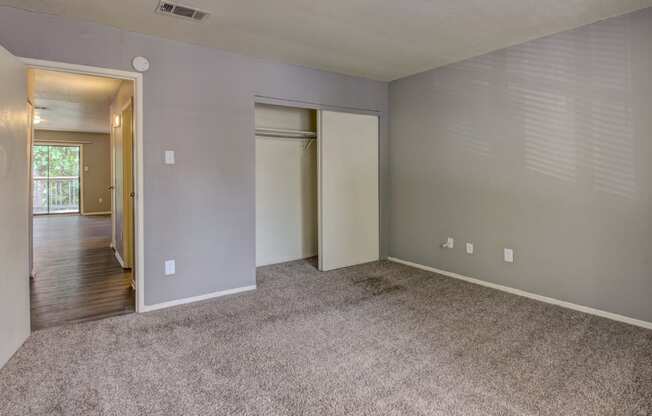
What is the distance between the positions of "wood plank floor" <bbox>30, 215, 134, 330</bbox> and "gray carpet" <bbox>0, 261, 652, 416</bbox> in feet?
1.15

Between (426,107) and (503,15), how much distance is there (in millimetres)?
1582

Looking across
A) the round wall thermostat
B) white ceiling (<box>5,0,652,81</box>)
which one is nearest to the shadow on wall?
white ceiling (<box>5,0,652,81</box>)

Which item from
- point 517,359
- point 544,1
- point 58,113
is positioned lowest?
point 517,359

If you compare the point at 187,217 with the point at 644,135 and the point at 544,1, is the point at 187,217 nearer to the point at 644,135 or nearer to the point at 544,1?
the point at 544,1

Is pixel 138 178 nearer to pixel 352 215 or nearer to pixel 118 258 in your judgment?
pixel 352 215

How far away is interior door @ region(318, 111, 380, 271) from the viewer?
4383 mm

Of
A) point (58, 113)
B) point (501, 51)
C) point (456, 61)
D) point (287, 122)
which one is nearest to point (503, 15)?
point (501, 51)

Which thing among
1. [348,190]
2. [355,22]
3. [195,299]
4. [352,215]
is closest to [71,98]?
[195,299]

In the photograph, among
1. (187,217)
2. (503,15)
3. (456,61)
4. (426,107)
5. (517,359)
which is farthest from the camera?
(426,107)

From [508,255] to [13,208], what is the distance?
3.98 metres

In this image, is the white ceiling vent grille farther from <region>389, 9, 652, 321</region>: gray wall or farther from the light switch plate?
<region>389, 9, 652, 321</region>: gray wall

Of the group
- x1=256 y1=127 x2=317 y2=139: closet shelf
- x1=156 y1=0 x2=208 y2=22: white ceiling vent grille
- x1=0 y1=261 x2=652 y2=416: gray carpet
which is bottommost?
x1=0 y1=261 x2=652 y2=416: gray carpet

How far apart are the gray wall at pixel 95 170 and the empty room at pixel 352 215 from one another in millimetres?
6796

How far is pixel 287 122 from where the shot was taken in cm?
481
